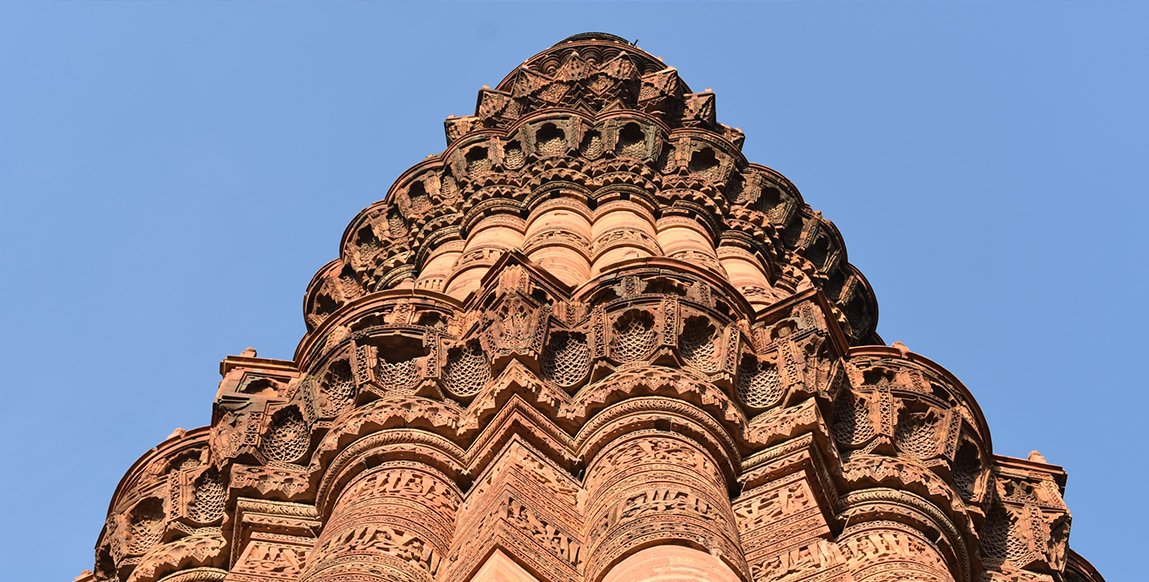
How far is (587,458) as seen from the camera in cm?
977

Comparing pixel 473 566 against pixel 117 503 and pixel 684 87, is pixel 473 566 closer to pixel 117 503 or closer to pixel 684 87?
pixel 117 503

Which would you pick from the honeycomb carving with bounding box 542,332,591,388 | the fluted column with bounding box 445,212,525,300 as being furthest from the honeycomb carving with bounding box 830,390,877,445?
the fluted column with bounding box 445,212,525,300

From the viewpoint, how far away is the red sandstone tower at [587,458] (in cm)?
876

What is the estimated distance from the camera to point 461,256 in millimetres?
14383

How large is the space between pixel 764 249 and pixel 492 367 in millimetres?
5603

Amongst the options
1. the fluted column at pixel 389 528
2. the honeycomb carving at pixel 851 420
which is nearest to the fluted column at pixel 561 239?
the honeycomb carving at pixel 851 420

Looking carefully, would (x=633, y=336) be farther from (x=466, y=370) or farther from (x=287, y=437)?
(x=287, y=437)

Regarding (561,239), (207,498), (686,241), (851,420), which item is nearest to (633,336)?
(851,420)

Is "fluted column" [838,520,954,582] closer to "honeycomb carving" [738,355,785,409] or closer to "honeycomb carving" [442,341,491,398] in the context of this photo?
"honeycomb carving" [738,355,785,409]

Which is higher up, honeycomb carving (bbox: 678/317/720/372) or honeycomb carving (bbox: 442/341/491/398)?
honeycomb carving (bbox: 678/317/720/372)

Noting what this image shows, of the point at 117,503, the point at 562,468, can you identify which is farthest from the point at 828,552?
the point at 117,503

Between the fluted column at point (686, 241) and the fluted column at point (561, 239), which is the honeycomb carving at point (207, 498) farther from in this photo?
the fluted column at point (686, 241)

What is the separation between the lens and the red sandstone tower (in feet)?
28.7

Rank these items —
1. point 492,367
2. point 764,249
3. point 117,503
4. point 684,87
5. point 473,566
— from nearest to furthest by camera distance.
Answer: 1. point 473,566
2. point 492,367
3. point 117,503
4. point 764,249
5. point 684,87
